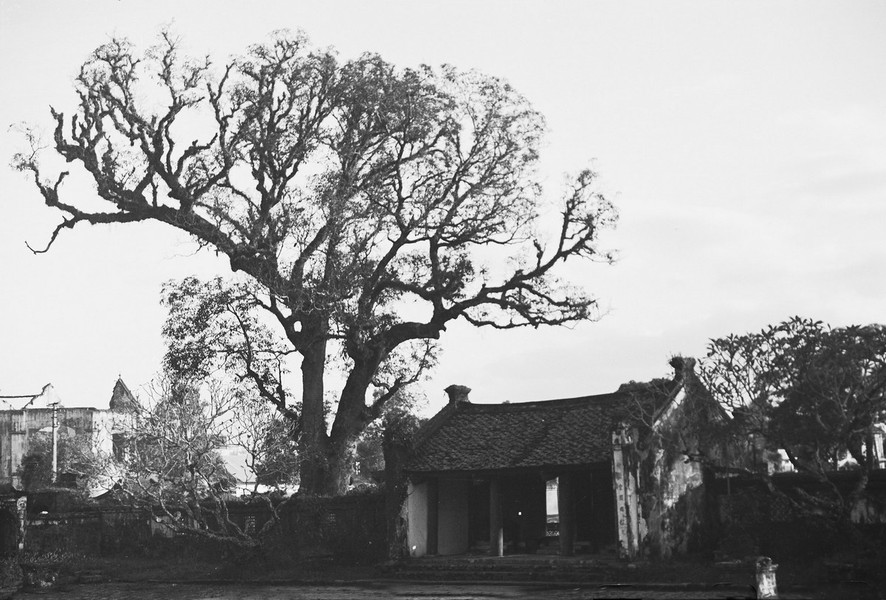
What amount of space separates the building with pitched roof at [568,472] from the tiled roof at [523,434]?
4 cm

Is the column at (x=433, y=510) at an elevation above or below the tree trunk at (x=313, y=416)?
below

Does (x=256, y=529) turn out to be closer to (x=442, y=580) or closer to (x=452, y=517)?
(x=452, y=517)

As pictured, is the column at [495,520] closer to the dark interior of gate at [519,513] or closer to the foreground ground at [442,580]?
the dark interior of gate at [519,513]

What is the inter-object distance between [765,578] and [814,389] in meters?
4.84

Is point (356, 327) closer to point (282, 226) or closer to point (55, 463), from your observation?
point (282, 226)

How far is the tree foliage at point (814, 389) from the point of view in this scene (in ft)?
66.2

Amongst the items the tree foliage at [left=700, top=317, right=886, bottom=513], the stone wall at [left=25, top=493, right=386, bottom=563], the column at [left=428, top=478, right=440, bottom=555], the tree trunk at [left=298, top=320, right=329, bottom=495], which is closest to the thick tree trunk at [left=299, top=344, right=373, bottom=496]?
the tree trunk at [left=298, top=320, right=329, bottom=495]

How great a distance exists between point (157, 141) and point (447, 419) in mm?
12636

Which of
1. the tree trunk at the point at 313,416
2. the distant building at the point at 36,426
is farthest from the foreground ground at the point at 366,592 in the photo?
the distant building at the point at 36,426

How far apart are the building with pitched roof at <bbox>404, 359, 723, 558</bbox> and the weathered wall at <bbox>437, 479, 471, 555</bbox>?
28mm

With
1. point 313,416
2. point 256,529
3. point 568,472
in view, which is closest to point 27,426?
point 313,416

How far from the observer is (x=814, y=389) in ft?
66.5

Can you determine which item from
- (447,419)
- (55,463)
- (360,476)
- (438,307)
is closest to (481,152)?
(438,307)

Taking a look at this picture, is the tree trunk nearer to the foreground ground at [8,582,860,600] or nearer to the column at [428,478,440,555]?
the column at [428,478,440,555]
